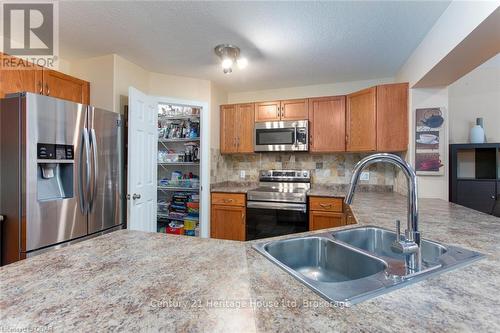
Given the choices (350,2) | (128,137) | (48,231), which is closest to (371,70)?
(350,2)

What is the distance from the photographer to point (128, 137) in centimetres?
221

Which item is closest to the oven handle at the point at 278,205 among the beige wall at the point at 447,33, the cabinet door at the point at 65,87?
the beige wall at the point at 447,33

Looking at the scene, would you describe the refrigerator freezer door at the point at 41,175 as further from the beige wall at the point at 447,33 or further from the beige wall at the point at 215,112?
the beige wall at the point at 447,33

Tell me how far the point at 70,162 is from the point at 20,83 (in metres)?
0.81

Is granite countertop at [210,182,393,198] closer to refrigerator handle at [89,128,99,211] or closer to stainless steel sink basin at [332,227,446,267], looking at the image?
refrigerator handle at [89,128,99,211]

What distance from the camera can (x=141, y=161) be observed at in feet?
7.89

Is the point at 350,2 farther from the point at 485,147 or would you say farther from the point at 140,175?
the point at 140,175

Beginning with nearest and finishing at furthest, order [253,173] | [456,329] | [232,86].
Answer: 1. [456,329]
2. [232,86]
3. [253,173]

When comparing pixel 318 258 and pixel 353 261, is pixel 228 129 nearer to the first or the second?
pixel 318 258

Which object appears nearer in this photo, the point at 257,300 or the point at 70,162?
the point at 257,300

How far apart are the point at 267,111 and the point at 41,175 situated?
2445 mm

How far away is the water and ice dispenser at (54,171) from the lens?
163 cm

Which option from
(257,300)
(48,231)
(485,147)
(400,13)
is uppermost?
(400,13)

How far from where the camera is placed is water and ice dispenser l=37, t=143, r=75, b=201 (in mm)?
1628
